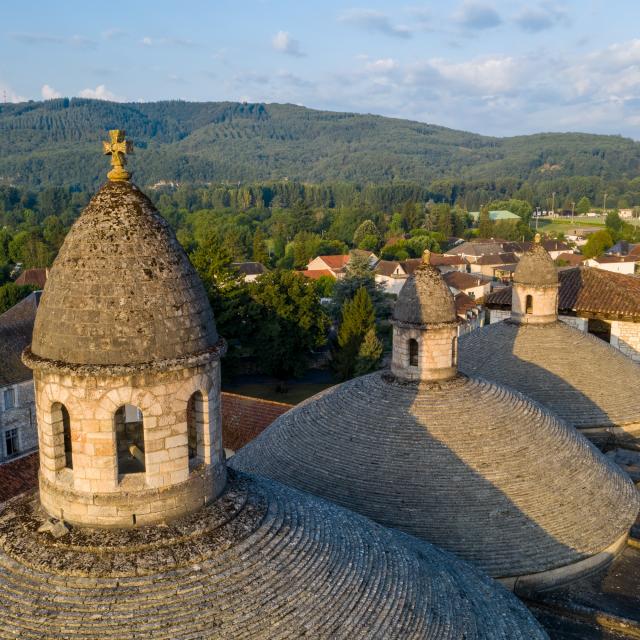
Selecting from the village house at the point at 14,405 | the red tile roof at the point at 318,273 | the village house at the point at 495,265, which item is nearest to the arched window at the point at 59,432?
the village house at the point at 14,405

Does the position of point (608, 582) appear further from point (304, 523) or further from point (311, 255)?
point (311, 255)

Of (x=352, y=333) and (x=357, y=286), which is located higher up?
(x=357, y=286)

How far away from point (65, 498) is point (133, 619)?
2.32m

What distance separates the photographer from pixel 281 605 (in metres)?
9.66

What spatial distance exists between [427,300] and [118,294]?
10.8 m

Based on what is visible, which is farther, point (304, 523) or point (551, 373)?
point (551, 373)

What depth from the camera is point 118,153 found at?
35.7ft

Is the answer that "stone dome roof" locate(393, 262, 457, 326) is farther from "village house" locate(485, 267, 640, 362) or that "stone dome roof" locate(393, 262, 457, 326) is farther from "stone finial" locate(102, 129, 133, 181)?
"village house" locate(485, 267, 640, 362)

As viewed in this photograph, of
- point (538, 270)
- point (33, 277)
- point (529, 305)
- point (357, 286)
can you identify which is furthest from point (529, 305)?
point (33, 277)

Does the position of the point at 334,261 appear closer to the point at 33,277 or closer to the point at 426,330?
the point at 33,277

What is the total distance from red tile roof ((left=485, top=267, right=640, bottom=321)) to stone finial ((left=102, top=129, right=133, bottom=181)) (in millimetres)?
25893

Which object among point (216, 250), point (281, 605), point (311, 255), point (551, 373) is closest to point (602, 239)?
point (311, 255)

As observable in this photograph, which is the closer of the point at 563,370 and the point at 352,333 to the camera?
the point at 563,370

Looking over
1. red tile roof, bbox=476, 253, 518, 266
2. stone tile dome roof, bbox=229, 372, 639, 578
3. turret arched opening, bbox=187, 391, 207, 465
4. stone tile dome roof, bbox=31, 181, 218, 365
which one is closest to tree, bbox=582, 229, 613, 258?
red tile roof, bbox=476, 253, 518, 266
